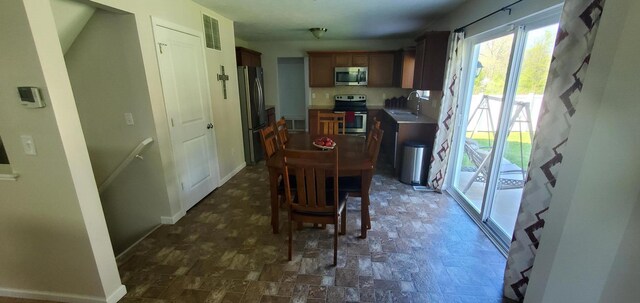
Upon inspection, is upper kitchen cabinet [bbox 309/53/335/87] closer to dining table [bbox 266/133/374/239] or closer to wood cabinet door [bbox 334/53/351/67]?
wood cabinet door [bbox 334/53/351/67]

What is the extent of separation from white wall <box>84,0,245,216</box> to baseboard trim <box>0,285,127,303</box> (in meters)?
1.05

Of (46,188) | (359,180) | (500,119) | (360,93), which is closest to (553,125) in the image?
(500,119)

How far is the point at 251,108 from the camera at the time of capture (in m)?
4.39

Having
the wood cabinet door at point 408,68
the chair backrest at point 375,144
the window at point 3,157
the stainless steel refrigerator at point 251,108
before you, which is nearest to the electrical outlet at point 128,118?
the window at point 3,157

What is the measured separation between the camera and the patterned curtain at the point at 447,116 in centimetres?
306

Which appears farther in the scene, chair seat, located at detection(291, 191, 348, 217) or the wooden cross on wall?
the wooden cross on wall

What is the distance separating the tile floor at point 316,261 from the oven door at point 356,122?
2648mm

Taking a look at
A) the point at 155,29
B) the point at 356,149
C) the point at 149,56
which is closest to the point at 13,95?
the point at 149,56

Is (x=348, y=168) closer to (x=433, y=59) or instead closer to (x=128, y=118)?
(x=128, y=118)

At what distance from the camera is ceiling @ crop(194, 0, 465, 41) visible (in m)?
2.93

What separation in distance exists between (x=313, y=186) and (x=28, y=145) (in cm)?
173

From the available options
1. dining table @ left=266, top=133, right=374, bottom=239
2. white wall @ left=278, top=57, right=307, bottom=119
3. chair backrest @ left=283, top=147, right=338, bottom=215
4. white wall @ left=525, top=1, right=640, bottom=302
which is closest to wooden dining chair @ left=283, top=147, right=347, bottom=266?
chair backrest @ left=283, top=147, right=338, bottom=215

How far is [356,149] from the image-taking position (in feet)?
8.61

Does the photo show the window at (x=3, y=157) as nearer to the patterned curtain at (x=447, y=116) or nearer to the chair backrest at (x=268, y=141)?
the chair backrest at (x=268, y=141)
